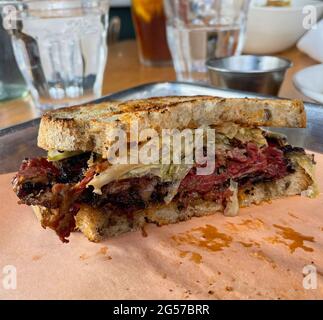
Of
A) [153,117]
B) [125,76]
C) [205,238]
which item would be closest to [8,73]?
[125,76]

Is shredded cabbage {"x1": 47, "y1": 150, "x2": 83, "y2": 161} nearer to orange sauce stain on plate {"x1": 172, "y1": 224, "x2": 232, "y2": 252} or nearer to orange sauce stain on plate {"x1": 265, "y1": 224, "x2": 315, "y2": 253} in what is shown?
orange sauce stain on plate {"x1": 172, "y1": 224, "x2": 232, "y2": 252}

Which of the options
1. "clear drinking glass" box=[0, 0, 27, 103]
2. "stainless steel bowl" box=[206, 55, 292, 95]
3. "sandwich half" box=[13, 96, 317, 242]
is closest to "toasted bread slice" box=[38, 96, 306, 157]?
"sandwich half" box=[13, 96, 317, 242]

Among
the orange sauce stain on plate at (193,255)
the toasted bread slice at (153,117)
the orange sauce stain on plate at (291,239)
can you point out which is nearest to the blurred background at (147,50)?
the toasted bread slice at (153,117)

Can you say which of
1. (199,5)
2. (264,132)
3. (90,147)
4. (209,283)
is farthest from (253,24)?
(209,283)

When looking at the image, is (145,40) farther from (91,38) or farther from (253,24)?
(91,38)

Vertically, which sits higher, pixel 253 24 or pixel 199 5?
pixel 199 5

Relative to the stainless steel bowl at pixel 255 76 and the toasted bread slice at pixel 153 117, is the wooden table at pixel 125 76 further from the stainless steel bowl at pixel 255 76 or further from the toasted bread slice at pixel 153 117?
the toasted bread slice at pixel 153 117
